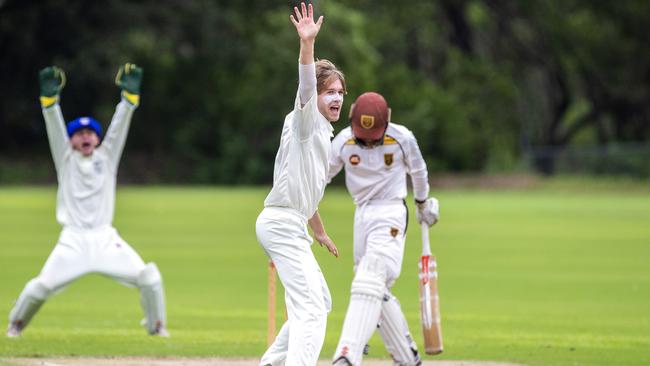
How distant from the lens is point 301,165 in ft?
24.6

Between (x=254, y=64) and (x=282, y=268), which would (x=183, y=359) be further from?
(x=254, y=64)

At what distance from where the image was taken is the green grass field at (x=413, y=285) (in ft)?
37.7

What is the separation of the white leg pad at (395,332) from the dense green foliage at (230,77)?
4056cm

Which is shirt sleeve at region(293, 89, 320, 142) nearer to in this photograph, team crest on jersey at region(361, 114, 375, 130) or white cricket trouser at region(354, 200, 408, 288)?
team crest on jersey at region(361, 114, 375, 130)

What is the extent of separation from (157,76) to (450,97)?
12.3 meters

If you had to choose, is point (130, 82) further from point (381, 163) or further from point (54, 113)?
point (381, 163)

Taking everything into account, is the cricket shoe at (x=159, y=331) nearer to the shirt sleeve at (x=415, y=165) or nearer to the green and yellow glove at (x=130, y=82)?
the green and yellow glove at (x=130, y=82)

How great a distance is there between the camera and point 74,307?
50.0 ft

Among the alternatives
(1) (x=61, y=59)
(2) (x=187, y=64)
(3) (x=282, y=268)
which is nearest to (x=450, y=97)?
(2) (x=187, y=64)

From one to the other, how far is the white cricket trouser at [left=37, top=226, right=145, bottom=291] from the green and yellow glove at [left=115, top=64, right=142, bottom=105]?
1157 millimetres

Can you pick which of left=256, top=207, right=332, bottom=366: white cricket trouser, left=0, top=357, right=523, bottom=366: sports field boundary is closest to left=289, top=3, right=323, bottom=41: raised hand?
left=256, top=207, right=332, bottom=366: white cricket trouser

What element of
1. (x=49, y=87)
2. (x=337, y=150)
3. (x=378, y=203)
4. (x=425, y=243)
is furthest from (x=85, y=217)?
(x=425, y=243)

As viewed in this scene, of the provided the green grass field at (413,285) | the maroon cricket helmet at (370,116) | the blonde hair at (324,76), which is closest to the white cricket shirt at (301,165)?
the blonde hair at (324,76)

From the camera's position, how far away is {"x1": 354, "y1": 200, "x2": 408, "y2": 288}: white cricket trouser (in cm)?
919
